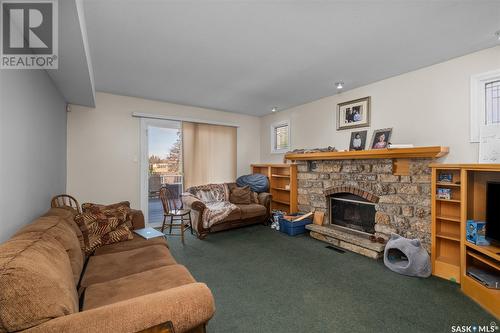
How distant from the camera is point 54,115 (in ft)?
9.67

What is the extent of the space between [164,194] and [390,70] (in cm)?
411

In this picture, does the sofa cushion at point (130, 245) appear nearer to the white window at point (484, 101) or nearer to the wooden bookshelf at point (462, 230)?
the wooden bookshelf at point (462, 230)

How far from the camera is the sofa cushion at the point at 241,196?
4879 mm

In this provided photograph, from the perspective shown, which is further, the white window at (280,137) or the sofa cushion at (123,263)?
the white window at (280,137)

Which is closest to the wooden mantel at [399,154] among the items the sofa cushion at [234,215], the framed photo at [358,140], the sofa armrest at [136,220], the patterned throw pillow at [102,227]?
the framed photo at [358,140]

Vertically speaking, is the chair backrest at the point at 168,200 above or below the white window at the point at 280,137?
below

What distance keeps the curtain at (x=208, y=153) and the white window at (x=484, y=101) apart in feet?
14.0

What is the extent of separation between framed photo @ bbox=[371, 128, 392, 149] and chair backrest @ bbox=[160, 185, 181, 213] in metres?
3.65

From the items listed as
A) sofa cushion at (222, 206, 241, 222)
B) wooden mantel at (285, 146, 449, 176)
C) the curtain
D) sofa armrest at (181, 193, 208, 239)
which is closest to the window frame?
the curtain

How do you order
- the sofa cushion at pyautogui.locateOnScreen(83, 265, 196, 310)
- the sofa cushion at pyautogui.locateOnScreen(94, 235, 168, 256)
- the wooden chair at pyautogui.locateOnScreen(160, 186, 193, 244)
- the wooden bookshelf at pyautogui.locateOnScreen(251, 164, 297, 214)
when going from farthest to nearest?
the wooden bookshelf at pyautogui.locateOnScreen(251, 164, 297, 214)
the wooden chair at pyautogui.locateOnScreen(160, 186, 193, 244)
the sofa cushion at pyautogui.locateOnScreen(94, 235, 168, 256)
the sofa cushion at pyautogui.locateOnScreen(83, 265, 196, 310)

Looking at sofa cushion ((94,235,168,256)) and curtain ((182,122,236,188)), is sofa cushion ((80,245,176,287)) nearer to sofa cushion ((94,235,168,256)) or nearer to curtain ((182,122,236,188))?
sofa cushion ((94,235,168,256))

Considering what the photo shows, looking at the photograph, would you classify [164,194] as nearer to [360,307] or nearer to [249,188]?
[249,188]

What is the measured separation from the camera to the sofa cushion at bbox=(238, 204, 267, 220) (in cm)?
441

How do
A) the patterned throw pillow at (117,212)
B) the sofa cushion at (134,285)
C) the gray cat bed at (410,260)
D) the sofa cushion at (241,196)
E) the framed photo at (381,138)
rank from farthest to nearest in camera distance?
1. the sofa cushion at (241,196)
2. the framed photo at (381,138)
3. the patterned throw pillow at (117,212)
4. the gray cat bed at (410,260)
5. the sofa cushion at (134,285)
